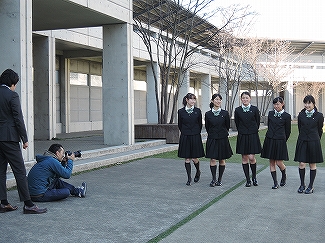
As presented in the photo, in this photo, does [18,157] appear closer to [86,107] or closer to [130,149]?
[130,149]

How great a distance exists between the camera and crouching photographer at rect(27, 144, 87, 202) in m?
6.59

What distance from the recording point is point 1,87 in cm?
602

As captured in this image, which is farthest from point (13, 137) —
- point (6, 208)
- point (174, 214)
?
point (174, 214)

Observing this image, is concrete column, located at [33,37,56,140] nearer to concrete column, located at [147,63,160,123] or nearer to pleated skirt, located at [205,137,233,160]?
concrete column, located at [147,63,160,123]

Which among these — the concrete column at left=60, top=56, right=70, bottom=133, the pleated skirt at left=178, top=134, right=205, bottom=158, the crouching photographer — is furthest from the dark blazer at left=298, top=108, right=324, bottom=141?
the concrete column at left=60, top=56, right=70, bottom=133

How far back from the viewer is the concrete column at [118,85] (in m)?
13.7

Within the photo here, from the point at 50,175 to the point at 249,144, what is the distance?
358 centimetres

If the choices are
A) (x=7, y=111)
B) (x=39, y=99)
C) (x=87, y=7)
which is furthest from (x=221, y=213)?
(x=39, y=99)

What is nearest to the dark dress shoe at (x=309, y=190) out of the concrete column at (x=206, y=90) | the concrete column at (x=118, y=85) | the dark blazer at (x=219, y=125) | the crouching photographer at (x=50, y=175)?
the dark blazer at (x=219, y=125)

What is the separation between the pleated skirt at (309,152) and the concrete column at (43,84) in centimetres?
1261

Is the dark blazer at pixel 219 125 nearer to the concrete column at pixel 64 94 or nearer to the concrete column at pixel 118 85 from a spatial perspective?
the concrete column at pixel 118 85

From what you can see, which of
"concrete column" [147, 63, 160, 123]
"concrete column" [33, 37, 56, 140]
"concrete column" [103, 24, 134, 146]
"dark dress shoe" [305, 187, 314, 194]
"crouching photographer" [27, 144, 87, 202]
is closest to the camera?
"crouching photographer" [27, 144, 87, 202]

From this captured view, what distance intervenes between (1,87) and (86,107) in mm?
21532

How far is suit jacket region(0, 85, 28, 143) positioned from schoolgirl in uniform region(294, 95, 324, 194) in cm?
458
